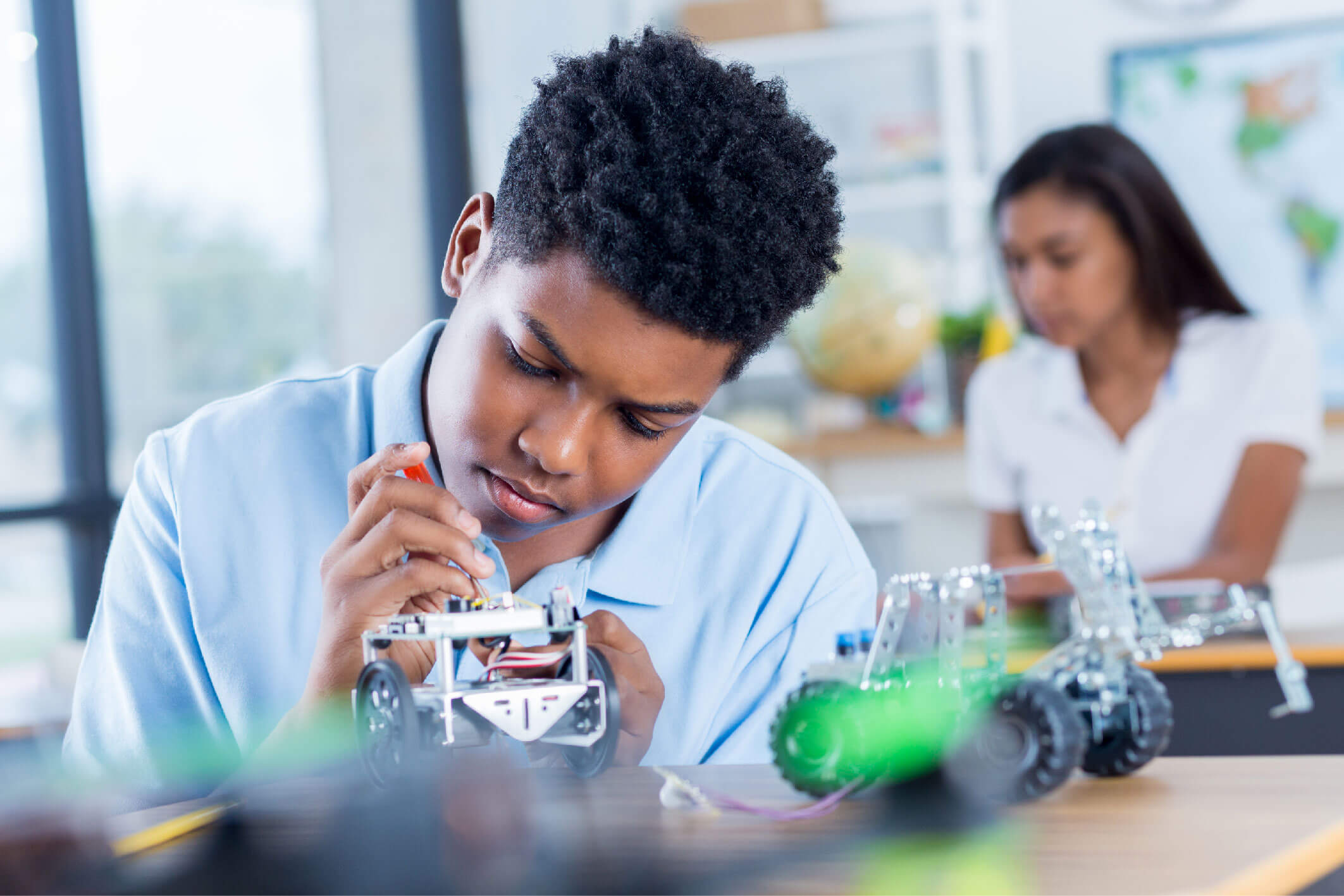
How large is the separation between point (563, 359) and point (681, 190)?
0.13 m

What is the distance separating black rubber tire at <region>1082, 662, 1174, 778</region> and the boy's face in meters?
0.34

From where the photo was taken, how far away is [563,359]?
87 cm

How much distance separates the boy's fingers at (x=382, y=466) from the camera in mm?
868

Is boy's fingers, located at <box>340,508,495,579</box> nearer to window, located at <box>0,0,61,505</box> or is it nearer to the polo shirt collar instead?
the polo shirt collar

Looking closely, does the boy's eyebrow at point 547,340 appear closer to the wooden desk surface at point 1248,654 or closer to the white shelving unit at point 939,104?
the wooden desk surface at point 1248,654

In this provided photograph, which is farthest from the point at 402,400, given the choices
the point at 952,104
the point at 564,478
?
the point at 952,104

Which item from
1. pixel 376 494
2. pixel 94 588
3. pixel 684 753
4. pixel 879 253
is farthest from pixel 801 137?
pixel 94 588

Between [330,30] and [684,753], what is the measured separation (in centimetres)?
305

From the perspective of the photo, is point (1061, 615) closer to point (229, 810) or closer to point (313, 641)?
point (313, 641)

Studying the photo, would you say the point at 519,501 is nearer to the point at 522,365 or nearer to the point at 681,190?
the point at 522,365

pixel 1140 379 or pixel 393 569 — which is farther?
pixel 1140 379

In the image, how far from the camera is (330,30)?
3646 millimetres

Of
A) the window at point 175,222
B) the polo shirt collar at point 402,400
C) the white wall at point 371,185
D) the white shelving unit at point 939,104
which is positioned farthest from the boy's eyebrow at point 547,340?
the white wall at point 371,185

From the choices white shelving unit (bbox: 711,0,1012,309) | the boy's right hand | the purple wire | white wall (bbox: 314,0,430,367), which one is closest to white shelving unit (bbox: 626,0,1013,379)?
white shelving unit (bbox: 711,0,1012,309)
